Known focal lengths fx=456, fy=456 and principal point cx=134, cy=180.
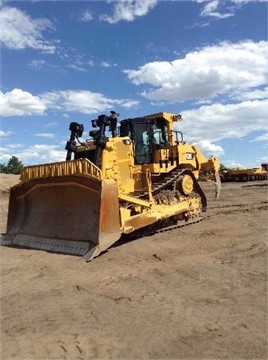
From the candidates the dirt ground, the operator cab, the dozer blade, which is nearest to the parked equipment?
the operator cab

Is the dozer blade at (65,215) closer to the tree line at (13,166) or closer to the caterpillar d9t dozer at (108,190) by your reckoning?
the caterpillar d9t dozer at (108,190)

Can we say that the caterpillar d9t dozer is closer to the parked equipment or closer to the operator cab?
the operator cab

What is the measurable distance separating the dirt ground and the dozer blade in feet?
1.23

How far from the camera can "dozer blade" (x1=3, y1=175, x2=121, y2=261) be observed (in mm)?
8461

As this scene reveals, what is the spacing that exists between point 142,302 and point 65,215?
431 cm

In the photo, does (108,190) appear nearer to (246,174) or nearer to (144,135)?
(144,135)

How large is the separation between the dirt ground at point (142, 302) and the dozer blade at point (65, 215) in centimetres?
38

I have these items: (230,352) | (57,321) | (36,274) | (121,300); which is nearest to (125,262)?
(36,274)

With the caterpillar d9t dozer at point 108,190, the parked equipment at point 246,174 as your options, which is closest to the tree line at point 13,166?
the parked equipment at point 246,174

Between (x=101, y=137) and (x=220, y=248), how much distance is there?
11.2ft

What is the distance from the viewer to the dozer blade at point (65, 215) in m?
8.46

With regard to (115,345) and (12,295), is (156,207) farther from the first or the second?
(115,345)

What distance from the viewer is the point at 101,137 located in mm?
9695

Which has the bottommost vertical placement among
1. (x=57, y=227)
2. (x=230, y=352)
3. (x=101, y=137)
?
(x=230, y=352)
